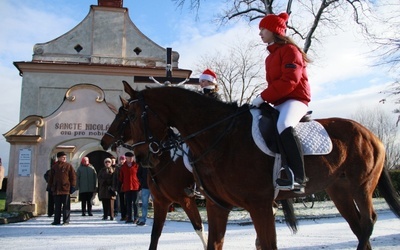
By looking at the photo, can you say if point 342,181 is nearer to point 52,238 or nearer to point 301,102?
point 301,102

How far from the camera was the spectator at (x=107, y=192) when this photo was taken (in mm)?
13734

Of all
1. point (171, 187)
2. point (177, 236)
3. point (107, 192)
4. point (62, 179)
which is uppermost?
point (62, 179)

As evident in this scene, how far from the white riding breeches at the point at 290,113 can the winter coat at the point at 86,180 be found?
11.6 meters

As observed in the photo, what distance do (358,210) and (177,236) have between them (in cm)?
511

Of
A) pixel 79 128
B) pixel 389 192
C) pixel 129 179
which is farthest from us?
pixel 79 128

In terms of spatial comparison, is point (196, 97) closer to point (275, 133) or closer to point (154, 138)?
point (154, 138)

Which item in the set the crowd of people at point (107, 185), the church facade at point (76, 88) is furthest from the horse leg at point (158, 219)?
the church facade at point (76, 88)

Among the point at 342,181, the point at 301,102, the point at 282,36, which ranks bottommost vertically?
the point at 342,181

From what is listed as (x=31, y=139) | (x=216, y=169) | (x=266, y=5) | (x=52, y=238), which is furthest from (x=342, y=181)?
(x=266, y=5)

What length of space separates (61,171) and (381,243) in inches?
371

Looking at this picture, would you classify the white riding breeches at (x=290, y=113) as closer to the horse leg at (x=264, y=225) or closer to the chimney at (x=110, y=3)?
the horse leg at (x=264, y=225)

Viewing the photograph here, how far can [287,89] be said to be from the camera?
4.11 m

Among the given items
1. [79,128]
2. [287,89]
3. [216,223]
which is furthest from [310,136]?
[79,128]

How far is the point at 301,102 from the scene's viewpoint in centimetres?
436
